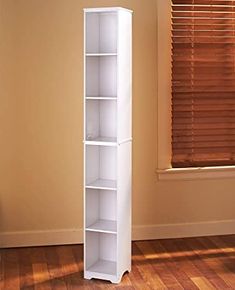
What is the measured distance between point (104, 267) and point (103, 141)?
90cm

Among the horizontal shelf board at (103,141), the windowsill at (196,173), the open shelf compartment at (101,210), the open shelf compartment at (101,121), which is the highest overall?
the open shelf compartment at (101,121)

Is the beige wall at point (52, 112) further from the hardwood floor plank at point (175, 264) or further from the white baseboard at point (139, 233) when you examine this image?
the hardwood floor plank at point (175, 264)

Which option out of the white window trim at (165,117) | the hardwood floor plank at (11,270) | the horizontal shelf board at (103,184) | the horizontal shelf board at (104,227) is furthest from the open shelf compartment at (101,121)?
the hardwood floor plank at (11,270)

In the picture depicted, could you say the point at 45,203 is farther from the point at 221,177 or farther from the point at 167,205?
the point at 221,177

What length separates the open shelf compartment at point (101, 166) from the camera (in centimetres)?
408

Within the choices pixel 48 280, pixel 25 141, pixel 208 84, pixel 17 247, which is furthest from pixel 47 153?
pixel 208 84

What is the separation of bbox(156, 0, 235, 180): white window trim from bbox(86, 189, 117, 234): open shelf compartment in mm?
880

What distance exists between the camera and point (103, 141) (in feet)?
13.2

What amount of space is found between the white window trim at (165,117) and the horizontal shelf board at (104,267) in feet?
3.37

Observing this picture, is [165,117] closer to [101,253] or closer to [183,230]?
[183,230]

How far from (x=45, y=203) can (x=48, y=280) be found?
0.88 metres

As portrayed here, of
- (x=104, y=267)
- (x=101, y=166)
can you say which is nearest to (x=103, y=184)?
(x=101, y=166)

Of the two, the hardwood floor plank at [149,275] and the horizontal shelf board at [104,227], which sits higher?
the horizontal shelf board at [104,227]

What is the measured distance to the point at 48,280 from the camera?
13.3ft
